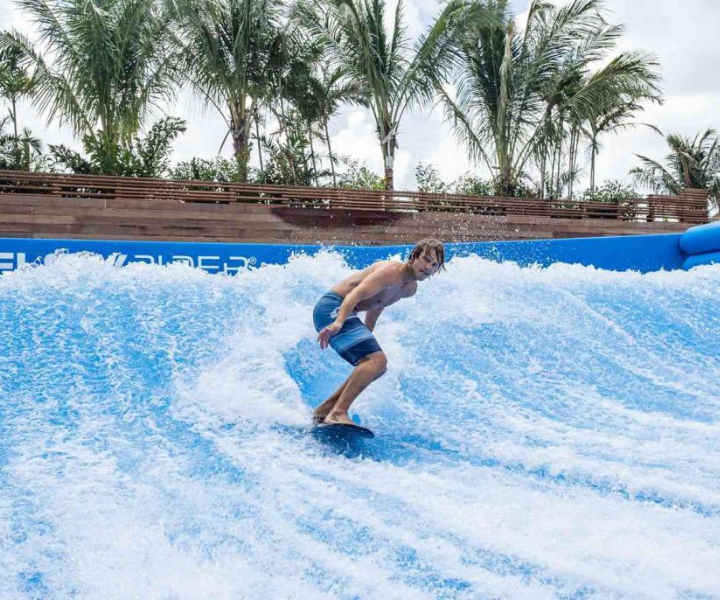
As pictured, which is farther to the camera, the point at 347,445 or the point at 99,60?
the point at 99,60

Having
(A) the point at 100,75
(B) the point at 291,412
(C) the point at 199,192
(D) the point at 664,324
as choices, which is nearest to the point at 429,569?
(B) the point at 291,412

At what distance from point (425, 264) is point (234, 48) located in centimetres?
1059

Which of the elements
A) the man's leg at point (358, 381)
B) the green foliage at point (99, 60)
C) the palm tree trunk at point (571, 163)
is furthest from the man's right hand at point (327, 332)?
the palm tree trunk at point (571, 163)

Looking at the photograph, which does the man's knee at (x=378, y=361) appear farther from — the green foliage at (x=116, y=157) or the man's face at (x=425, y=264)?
the green foliage at (x=116, y=157)

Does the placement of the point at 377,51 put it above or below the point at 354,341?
above

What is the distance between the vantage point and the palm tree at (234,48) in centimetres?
1319

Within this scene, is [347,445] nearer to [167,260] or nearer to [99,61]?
[167,260]

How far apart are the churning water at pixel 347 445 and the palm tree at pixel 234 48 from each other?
7500mm

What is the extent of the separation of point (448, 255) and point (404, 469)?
5021 millimetres

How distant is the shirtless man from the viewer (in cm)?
385

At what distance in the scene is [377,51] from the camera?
13750mm

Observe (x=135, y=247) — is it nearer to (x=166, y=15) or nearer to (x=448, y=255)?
(x=448, y=255)

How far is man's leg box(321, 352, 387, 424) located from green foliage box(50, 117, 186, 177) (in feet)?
28.8

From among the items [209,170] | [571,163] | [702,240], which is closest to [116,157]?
[209,170]
